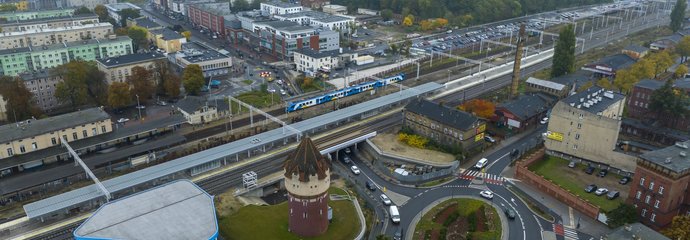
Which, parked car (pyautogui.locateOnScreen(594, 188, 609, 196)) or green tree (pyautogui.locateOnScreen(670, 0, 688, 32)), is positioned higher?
green tree (pyautogui.locateOnScreen(670, 0, 688, 32))

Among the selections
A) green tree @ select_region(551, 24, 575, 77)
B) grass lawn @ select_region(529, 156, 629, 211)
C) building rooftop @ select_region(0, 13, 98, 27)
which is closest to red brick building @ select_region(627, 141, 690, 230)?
grass lawn @ select_region(529, 156, 629, 211)

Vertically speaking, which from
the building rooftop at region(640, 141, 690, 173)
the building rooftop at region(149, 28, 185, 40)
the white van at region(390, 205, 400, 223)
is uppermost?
the building rooftop at region(640, 141, 690, 173)

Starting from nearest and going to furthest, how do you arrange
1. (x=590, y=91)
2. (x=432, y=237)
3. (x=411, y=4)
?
(x=432, y=237), (x=590, y=91), (x=411, y=4)

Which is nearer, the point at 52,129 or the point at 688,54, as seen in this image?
the point at 52,129

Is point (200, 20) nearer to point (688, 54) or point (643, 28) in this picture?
point (688, 54)

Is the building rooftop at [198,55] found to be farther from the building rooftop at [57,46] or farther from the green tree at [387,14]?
the green tree at [387,14]

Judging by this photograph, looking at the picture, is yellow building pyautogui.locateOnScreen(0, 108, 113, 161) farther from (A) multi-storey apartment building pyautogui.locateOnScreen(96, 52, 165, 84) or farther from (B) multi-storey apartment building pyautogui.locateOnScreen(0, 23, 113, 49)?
(B) multi-storey apartment building pyautogui.locateOnScreen(0, 23, 113, 49)

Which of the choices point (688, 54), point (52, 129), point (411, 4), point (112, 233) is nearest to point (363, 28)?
point (411, 4)

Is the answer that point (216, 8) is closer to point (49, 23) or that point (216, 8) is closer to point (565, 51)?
point (49, 23)
